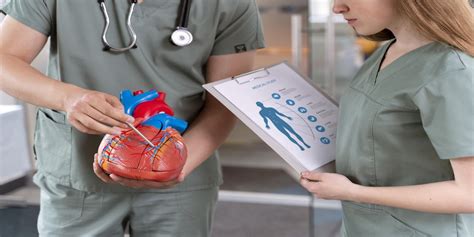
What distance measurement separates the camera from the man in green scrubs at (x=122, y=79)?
1.15 m

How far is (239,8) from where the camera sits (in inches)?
49.6

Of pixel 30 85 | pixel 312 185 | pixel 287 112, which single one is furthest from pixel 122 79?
pixel 312 185

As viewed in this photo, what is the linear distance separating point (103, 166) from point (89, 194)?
0.20m

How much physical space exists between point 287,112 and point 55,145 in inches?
18.5

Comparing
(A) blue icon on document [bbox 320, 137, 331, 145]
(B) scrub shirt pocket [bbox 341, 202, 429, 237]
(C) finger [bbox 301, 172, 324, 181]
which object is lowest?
(B) scrub shirt pocket [bbox 341, 202, 429, 237]

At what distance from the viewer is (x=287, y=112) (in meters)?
1.14

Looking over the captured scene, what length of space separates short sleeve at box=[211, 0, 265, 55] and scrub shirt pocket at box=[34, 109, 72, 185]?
1.12 ft

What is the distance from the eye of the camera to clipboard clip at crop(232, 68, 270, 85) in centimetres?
116

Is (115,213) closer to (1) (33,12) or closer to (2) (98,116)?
(2) (98,116)

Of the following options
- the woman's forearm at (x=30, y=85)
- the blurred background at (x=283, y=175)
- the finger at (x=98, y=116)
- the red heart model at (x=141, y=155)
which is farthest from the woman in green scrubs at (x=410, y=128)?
the blurred background at (x=283, y=175)

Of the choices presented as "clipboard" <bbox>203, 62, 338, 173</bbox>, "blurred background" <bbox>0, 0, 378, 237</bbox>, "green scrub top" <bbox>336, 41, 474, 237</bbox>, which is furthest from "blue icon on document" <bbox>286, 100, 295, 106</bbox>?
"blurred background" <bbox>0, 0, 378, 237</bbox>

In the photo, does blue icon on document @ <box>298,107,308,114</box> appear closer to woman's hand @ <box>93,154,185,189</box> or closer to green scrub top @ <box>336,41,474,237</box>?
green scrub top @ <box>336,41,474,237</box>

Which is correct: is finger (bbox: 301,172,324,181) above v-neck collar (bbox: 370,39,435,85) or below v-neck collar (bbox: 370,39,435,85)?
below

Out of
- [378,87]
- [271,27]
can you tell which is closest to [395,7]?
[378,87]
